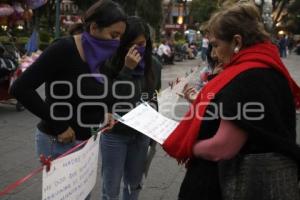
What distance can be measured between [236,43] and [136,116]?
83 cm

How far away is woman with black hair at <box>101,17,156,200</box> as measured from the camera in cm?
345

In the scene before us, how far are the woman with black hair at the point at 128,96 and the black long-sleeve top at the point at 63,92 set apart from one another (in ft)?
0.65

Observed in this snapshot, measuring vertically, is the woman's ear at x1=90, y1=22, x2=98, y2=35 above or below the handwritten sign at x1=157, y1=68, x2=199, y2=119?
above

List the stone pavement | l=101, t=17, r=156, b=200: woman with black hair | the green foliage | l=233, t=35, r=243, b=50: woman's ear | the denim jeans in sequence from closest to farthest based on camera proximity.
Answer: l=233, t=35, r=243, b=50: woman's ear
the denim jeans
l=101, t=17, r=156, b=200: woman with black hair
the stone pavement
the green foliage

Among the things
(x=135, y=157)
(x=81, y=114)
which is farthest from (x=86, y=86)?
(x=135, y=157)

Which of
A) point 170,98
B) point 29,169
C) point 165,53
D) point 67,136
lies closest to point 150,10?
point 165,53

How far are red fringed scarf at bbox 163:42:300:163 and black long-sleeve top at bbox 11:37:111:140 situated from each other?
2.83 feet

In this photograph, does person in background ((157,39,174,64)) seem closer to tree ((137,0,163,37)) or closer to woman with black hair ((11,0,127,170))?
tree ((137,0,163,37))

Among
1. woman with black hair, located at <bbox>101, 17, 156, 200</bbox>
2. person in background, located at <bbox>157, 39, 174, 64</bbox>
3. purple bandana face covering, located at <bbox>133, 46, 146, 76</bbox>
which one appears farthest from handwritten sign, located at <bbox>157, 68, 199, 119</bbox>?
person in background, located at <bbox>157, 39, 174, 64</bbox>

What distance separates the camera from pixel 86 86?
10.2ft

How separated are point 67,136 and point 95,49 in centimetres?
50

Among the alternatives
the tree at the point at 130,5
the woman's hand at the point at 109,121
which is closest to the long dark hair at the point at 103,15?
the woman's hand at the point at 109,121

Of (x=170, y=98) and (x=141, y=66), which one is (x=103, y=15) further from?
(x=170, y=98)

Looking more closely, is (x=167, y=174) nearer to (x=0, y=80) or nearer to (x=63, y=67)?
(x=63, y=67)
